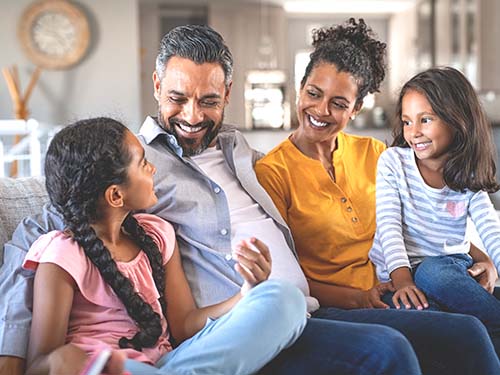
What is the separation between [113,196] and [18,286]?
0.80 ft

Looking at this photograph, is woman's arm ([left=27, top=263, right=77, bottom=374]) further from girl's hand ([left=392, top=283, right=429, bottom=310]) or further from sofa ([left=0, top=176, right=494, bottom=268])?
girl's hand ([left=392, top=283, right=429, bottom=310])

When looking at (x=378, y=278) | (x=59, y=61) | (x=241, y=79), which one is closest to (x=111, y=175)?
(x=378, y=278)

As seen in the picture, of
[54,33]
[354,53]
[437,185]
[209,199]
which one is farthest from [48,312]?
[54,33]

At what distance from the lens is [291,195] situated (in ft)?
6.23

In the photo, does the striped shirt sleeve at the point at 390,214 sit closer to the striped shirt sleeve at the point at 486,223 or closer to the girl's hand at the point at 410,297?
the girl's hand at the point at 410,297

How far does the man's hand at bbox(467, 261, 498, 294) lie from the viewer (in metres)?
1.77

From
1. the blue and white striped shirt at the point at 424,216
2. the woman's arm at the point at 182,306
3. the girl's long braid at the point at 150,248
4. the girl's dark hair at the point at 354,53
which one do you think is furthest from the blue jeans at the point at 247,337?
the girl's dark hair at the point at 354,53

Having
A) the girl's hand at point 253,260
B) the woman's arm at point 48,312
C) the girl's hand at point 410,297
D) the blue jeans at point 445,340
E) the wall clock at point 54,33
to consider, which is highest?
the wall clock at point 54,33

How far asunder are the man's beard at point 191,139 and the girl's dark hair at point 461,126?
50 cm

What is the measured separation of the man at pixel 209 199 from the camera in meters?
1.51

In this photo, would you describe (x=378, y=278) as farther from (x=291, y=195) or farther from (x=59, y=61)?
(x=59, y=61)

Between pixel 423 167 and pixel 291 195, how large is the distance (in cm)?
34

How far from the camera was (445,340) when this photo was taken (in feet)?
4.89

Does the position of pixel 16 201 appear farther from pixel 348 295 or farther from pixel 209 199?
pixel 348 295
